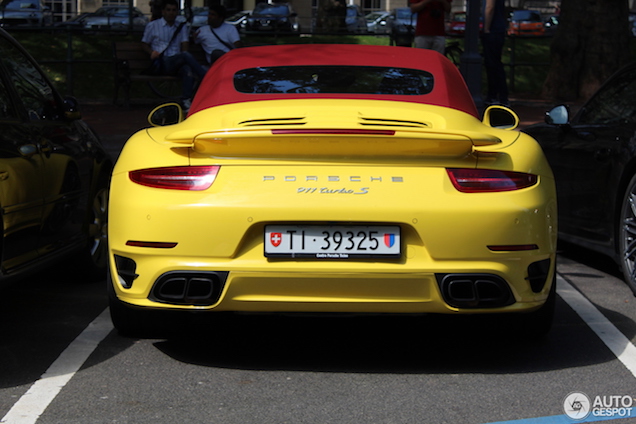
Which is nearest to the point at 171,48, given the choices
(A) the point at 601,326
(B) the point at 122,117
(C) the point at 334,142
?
(B) the point at 122,117

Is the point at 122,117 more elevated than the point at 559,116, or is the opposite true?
the point at 559,116

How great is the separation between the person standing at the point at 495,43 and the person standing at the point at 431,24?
2.23ft

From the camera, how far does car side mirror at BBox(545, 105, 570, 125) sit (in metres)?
7.24

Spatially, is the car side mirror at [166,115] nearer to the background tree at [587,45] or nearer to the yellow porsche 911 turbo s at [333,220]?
the yellow porsche 911 turbo s at [333,220]

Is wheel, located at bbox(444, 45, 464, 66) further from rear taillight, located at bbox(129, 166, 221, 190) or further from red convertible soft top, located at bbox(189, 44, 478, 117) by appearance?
rear taillight, located at bbox(129, 166, 221, 190)

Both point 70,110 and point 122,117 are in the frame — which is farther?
point 122,117

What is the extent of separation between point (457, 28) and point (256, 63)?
38237 millimetres

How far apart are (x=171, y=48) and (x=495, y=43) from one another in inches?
196

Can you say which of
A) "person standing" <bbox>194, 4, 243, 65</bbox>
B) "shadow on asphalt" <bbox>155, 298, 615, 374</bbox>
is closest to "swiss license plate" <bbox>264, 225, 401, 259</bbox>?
"shadow on asphalt" <bbox>155, 298, 615, 374</bbox>

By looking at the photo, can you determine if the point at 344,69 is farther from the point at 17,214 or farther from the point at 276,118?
the point at 17,214

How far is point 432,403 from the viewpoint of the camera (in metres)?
4.26

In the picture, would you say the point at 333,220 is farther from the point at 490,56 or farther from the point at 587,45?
the point at 587,45

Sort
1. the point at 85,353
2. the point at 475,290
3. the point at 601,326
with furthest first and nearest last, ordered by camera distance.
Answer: the point at 601,326 → the point at 85,353 → the point at 475,290

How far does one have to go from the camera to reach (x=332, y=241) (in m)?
4.45
